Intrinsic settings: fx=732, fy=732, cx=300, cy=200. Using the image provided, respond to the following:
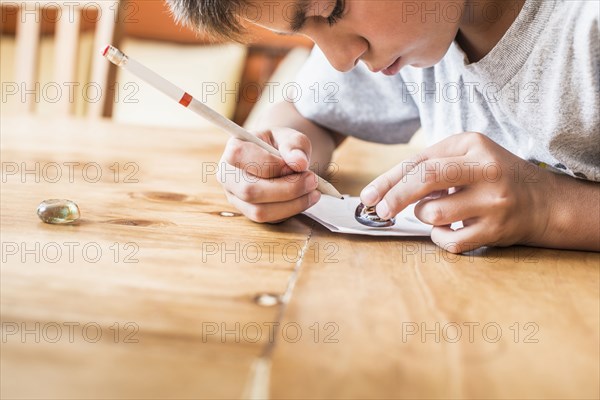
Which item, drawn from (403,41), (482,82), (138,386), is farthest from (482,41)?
(138,386)

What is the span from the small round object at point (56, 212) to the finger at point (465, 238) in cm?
34

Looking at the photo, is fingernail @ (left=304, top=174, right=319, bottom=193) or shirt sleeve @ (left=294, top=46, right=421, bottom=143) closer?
fingernail @ (left=304, top=174, right=319, bottom=193)

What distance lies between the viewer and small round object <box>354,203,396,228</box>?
0.71 m

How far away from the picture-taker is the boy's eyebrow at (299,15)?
2.24 ft

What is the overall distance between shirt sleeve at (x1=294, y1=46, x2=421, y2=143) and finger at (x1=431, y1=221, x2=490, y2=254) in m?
0.47

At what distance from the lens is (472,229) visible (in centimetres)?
65

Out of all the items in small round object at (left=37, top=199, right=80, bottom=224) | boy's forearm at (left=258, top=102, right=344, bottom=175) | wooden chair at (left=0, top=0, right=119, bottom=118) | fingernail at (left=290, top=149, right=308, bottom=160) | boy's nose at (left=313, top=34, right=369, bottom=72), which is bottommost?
wooden chair at (left=0, top=0, right=119, bottom=118)

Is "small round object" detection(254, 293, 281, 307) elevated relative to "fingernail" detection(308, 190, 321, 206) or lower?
elevated

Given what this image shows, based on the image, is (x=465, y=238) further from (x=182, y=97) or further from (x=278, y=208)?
(x=182, y=97)

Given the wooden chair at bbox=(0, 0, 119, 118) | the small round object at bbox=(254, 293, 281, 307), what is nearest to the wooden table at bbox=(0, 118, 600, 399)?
the small round object at bbox=(254, 293, 281, 307)

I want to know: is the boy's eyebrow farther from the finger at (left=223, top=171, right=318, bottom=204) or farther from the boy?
the finger at (left=223, top=171, right=318, bottom=204)

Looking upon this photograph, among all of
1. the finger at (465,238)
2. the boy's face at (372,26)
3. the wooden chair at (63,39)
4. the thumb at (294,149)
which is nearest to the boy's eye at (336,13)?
the boy's face at (372,26)

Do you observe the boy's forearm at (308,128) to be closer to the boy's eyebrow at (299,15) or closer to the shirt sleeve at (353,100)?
the shirt sleeve at (353,100)

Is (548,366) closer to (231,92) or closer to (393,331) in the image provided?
(393,331)
